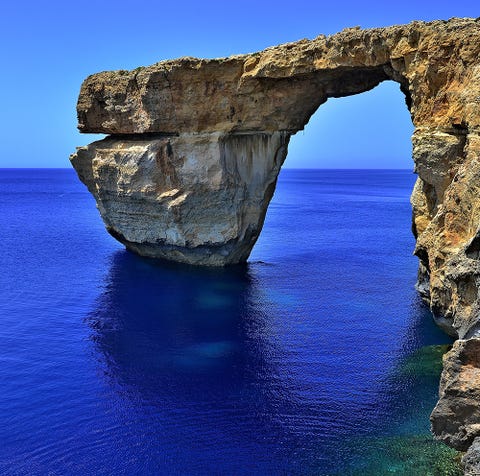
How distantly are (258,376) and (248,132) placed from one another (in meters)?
18.2

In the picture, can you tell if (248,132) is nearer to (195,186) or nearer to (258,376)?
(195,186)

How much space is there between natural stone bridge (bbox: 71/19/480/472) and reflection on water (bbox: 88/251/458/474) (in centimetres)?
375

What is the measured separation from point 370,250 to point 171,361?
86.5 feet

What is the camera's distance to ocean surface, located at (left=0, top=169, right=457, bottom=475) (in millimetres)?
16750

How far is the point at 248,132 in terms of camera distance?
35375 mm

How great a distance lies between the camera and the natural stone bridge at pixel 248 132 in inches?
840

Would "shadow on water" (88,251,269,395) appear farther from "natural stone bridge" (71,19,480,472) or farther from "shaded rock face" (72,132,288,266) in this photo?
"natural stone bridge" (71,19,480,472)

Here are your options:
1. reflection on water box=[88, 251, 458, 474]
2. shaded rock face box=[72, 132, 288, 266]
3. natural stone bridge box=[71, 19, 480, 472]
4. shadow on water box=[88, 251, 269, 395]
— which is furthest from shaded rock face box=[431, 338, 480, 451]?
shaded rock face box=[72, 132, 288, 266]

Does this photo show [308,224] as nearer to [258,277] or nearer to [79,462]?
[258,277]

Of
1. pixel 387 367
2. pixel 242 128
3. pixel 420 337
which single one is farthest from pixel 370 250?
pixel 387 367

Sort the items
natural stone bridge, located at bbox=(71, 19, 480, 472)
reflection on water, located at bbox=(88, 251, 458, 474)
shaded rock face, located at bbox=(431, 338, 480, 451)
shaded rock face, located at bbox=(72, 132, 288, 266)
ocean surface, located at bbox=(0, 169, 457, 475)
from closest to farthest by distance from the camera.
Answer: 1. shaded rock face, located at bbox=(431, 338, 480, 451)
2. ocean surface, located at bbox=(0, 169, 457, 475)
3. reflection on water, located at bbox=(88, 251, 458, 474)
4. natural stone bridge, located at bbox=(71, 19, 480, 472)
5. shaded rock face, located at bbox=(72, 132, 288, 266)

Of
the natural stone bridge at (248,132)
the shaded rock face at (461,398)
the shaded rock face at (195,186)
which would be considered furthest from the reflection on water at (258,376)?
the shaded rock face at (195,186)

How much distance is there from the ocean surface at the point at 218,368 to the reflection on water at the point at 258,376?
0.22 feet

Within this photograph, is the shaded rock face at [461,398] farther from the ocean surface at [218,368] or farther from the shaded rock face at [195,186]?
the shaded rock face at [195,186]
